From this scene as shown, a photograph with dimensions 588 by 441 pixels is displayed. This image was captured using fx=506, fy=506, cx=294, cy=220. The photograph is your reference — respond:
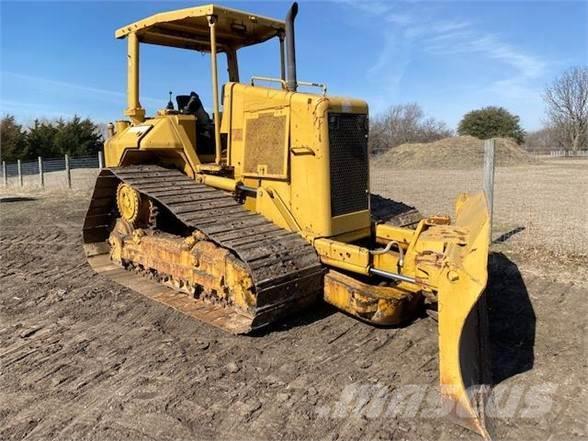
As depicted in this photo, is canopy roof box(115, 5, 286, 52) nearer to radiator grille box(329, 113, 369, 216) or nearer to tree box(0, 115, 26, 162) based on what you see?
radiator grille box(329, 113, 369, 216)

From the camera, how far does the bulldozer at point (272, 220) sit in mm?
4176

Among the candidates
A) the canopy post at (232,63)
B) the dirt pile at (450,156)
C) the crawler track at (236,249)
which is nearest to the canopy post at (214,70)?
the crawler track at (236,249)

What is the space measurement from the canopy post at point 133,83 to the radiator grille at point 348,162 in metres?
3.28

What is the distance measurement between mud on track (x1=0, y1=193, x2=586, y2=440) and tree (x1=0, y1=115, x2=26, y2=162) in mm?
31444

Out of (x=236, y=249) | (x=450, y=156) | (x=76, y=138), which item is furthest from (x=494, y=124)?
(x=236, y=249)

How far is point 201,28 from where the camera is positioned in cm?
651

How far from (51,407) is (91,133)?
36.2 meters

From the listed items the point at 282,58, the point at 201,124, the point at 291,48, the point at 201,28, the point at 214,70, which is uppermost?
the point at 201,28

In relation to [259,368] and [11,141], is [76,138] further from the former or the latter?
[259,368]

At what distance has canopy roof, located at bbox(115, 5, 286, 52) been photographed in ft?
19.6

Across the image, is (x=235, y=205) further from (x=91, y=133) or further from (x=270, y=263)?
(x=91, y=133)

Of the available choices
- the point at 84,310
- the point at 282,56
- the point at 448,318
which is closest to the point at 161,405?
the point at 448,318

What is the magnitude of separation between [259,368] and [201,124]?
151 inches

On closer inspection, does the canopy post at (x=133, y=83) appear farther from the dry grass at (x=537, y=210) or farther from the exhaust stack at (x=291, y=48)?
the dry grass at (x=537, y=210)
